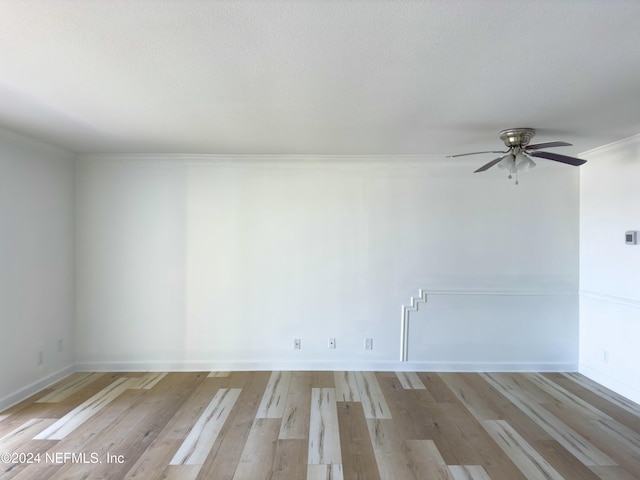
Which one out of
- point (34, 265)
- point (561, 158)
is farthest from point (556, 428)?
point (34, 265)

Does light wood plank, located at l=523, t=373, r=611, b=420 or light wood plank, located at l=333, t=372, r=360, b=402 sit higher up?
light wood plank, located at l=523, t=373, r=611, b=420

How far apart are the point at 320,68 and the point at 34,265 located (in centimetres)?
330

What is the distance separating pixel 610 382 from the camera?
3348 mm

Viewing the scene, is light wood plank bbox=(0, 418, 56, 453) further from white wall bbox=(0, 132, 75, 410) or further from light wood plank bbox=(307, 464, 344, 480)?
light wood plank bbox=(307, 464, 344, 480)

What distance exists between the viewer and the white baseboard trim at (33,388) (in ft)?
9.58

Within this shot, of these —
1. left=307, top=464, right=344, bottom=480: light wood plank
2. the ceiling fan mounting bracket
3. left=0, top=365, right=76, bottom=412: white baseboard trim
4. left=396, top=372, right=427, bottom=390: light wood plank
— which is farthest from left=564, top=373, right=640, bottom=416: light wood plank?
left=0, top=365, right=76, bottom=412: white baseboard trim

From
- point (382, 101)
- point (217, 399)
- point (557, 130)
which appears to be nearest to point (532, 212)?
point (557, 130)

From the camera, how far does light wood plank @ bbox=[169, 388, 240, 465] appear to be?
226 cm

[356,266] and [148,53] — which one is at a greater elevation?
[148,53]

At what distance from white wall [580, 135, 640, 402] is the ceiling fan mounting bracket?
Result: 1.17 m

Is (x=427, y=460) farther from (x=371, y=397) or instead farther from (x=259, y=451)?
(x=259, y=451)

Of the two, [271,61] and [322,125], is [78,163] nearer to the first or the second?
[322,125]

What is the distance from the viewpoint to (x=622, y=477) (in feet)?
6.91

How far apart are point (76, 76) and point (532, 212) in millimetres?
4266
